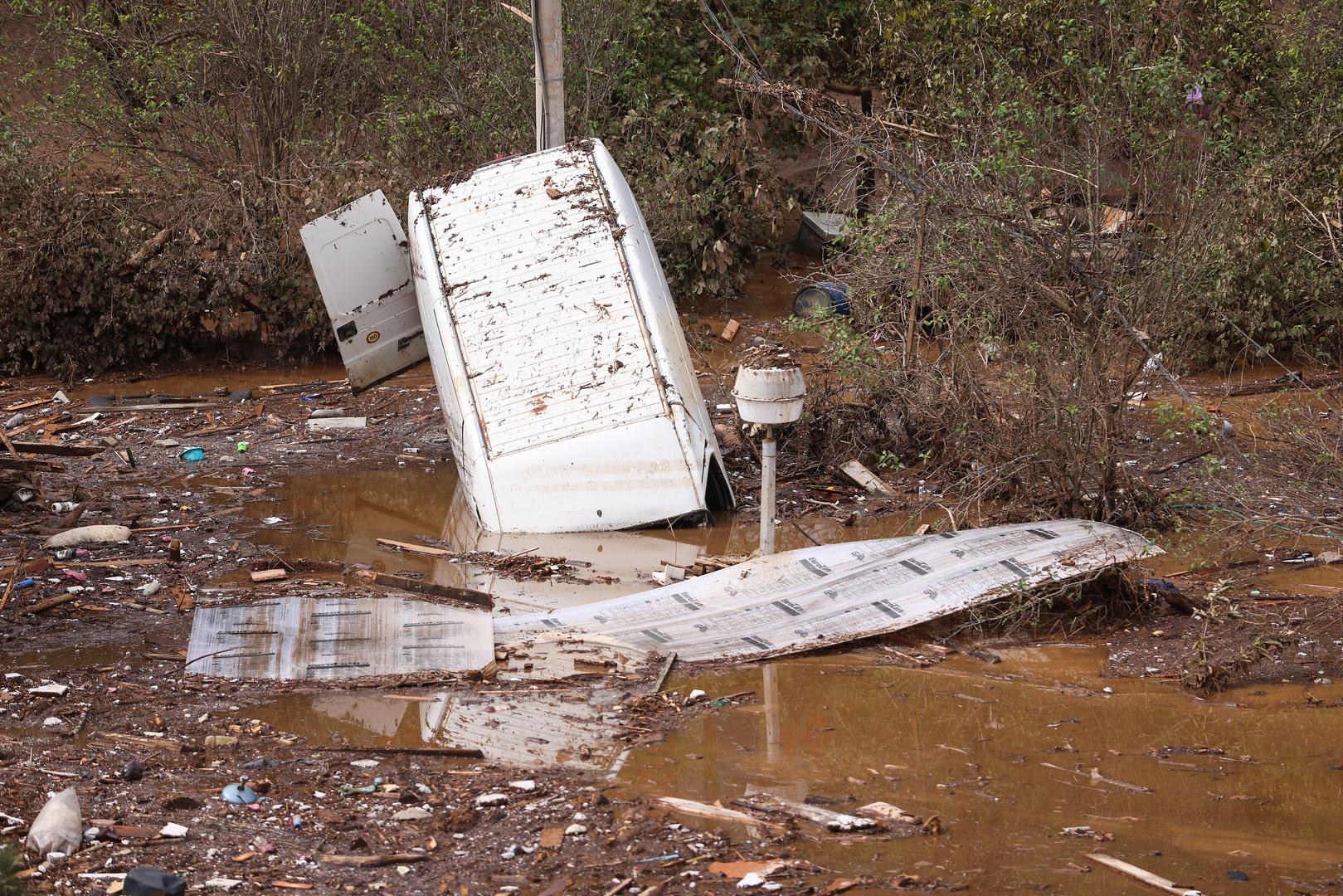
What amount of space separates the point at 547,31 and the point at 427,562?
5.14 meters

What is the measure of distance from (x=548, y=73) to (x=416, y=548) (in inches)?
186

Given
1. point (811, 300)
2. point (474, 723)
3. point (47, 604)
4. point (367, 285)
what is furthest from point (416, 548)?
point (811, 300)

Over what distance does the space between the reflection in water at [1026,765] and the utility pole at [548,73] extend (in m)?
6.44

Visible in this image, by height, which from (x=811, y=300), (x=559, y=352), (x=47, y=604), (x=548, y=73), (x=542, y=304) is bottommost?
(x=47, y=604)

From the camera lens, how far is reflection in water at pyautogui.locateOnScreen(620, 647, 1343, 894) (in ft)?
14.3

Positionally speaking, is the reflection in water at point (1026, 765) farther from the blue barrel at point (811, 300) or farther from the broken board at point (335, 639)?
the blue barrel at point (811, 300)

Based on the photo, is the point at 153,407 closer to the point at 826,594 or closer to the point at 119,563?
the point at 119,563

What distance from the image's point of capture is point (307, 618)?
6621mm

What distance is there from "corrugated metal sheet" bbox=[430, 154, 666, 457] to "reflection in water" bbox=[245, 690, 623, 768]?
2665 mm

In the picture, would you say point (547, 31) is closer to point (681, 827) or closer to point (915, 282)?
point (915, 282)

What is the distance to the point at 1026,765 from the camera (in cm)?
513

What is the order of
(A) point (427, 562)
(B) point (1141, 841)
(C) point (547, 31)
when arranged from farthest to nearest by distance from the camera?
(C) point (547, 31) < (A) point (427, 562) < (B) point (1141, 841)

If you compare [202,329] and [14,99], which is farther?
[14,99]

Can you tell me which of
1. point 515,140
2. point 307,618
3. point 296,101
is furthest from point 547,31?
point 307,618
